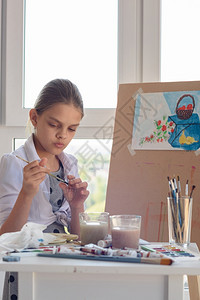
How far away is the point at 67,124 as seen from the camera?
141 cm

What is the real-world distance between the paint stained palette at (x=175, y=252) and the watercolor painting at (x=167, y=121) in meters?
0.62

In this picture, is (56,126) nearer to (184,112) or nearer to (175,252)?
(184,112)

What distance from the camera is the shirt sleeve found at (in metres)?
1.34

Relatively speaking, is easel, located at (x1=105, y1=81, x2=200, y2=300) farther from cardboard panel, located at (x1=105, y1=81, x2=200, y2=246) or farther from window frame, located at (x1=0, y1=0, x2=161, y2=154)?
window frame, located at (x1=0, y1=0, x2=161, y2=154)

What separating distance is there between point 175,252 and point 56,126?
2.09ft

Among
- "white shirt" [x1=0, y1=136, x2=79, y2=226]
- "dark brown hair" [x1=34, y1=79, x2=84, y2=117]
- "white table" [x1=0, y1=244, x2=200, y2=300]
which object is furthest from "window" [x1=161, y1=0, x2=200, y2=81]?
"white table" [x1=0, y1=244, x2=200, y2=300]

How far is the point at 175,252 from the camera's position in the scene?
937 mm

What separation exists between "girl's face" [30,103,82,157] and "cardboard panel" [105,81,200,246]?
0.93 ft

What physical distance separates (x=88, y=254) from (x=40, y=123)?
2.23 feet

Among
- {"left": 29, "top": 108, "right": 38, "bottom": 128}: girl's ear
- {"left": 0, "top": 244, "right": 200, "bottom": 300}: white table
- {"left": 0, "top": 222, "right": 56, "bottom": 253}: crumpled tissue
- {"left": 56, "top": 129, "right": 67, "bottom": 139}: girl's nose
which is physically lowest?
{"left": 0, "top": 244, "right": 200, "bottom": 300}: white table

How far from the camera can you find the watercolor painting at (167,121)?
5.18 ft

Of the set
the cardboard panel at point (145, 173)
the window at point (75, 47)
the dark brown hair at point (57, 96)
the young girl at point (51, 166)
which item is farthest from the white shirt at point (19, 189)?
the window at point (75, 47)

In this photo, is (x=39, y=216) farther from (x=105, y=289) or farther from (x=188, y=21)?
(x=188, y=21)

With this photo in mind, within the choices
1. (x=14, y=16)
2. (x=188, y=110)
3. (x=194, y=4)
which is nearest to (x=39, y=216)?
(x=188, y=110)
